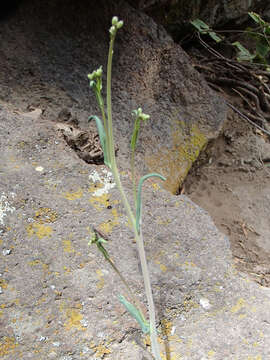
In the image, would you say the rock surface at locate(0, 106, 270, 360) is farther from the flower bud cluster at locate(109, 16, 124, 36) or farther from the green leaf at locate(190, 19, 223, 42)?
the green leaf at locate(190, 19, 223, 42)

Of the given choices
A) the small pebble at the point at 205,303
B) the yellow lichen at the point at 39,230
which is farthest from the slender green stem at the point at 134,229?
the yellow lichen at the point at 39,230

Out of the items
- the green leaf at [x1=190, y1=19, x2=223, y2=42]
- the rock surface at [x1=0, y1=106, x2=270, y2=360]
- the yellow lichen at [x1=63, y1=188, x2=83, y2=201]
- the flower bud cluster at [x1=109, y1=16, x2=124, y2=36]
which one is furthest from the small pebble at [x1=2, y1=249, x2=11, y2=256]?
the green leaf at [x1=190, y1=19, x2=223, y2=42]

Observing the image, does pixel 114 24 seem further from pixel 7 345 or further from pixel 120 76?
pixel 120 76

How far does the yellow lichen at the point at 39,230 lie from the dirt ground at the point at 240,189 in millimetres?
675

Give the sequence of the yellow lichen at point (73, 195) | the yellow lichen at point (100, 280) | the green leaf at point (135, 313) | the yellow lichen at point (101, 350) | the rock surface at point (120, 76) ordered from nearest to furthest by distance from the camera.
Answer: the green leaf at point (135, 313) → the yellow lichen at point (101, 350) → the yellow lichen at point (100, 280) → the yellow lichen at point (73, 195) → the rock surface at point (120, 76)

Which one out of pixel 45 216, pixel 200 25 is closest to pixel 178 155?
pixel 45 216

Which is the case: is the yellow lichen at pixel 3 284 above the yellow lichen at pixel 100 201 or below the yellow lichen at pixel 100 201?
below

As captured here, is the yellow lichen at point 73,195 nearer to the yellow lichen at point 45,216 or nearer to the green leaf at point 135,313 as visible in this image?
the yellow lichen at point 45,216

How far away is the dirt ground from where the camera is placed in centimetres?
150

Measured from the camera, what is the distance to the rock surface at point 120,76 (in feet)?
4.56

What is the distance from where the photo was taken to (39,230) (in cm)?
97

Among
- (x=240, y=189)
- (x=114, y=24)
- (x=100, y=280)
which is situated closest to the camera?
(x=114, y=24)

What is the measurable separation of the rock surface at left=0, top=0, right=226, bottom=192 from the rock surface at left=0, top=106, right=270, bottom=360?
0.84ft

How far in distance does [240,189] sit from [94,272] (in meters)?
1.03
